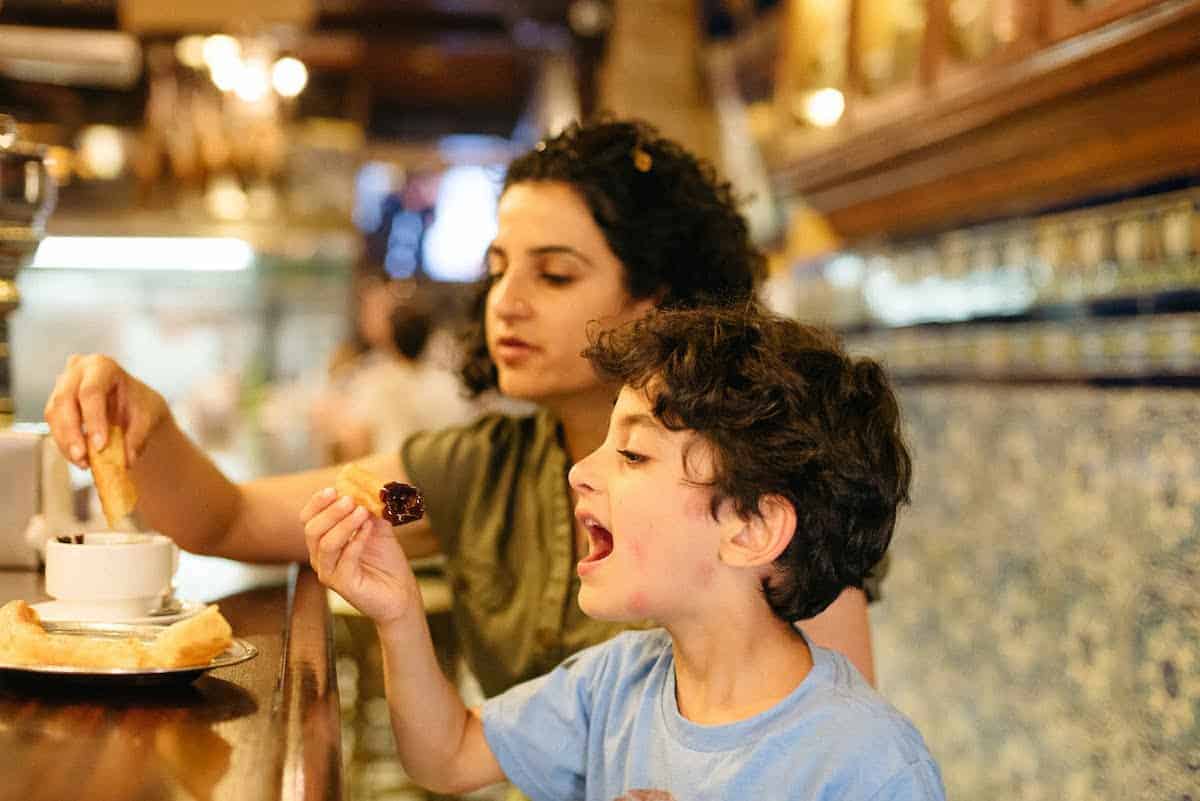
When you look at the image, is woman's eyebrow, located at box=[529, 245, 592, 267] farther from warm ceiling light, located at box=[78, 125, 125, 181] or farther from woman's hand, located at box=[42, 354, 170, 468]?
warm ceiling light, located at box=[78, 125, 125, 181]

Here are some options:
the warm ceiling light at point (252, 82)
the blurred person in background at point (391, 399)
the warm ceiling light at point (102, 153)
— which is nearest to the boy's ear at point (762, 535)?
the blurred person in background at point (391, 399)

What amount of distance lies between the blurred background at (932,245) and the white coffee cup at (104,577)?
0.63 metres

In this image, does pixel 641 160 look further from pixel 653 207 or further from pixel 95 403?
pixel 95 403

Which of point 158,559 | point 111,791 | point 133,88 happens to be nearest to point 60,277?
point 133,88

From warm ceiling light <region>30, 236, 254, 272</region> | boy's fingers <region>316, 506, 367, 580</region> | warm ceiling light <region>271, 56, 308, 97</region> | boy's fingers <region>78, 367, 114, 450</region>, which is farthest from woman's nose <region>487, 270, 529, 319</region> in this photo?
warm ceiling light <region>30, 236, 254, 272</region>

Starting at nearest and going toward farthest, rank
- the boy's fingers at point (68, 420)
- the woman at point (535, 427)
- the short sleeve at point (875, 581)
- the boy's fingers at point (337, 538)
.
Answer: the boy's fingers at point (337, 538)
the boy's fingers at point (68, 420)
the short sleeve at point (875, 581)
the woman at point (535, 427)

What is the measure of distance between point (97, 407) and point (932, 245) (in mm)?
2157

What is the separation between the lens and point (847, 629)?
5.59 feet

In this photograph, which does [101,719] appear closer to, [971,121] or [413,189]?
[971,121]

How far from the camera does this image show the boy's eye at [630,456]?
1.42m

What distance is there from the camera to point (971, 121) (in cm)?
283

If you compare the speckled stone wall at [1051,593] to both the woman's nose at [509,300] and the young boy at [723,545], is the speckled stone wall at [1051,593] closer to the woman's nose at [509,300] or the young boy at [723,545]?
the young boy at [723,545]

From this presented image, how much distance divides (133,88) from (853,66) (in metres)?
5.07

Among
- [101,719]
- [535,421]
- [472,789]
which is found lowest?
[472,789]
